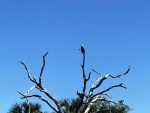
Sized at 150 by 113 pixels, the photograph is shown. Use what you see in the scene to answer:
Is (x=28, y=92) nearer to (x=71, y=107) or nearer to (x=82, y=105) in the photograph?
(x=82, y=105)

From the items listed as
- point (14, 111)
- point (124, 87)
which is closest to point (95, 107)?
point (14, 111)

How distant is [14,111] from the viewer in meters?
21.4

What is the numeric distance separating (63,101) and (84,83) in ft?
38.3

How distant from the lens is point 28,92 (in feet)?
29.2

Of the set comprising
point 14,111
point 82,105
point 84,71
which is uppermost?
point 14,111

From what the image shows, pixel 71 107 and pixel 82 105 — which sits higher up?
pixel 71 107

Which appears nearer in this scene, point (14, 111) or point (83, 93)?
point (83, 93)

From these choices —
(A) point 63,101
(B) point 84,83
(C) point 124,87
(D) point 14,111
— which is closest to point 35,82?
(B) point 84,83

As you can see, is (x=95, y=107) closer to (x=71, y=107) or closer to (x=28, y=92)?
(x=71, y=107)

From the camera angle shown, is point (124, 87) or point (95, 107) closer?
point (124, 87)

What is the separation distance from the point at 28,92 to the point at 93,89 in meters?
1.42

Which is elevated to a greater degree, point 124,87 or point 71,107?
point 71,107

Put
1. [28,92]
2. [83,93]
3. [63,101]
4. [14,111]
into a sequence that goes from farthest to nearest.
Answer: [14,111]
[63,101]
[28,92]
[83,93]

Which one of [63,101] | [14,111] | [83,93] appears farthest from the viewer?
[14,111]
